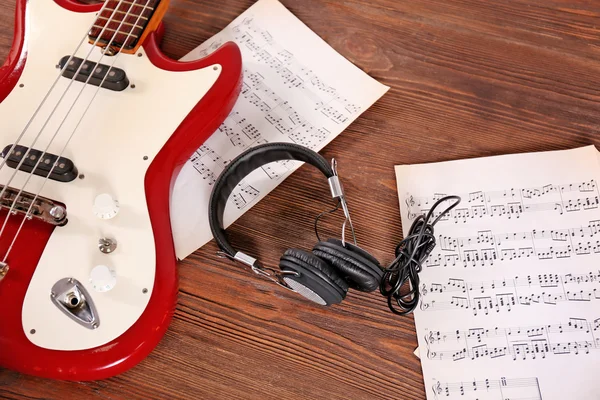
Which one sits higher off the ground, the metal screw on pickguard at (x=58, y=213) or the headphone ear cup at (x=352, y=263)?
the headphone ear cup at (x=352, y=263)

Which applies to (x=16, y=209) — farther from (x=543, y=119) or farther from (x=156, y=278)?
(x=543, y=119)

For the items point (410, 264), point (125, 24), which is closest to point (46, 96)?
point (125, 24)

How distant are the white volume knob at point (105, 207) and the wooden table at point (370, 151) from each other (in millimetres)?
146

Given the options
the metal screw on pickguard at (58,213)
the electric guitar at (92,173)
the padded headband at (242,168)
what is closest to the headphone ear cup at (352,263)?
the padded headband at (242,168)

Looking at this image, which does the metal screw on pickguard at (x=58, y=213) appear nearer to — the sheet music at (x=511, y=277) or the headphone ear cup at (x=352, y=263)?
the headphone ear cup at (x=352, y=263)

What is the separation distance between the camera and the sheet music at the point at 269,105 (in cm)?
92

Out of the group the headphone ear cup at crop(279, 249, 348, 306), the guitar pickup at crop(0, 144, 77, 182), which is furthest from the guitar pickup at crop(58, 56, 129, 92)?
the headphone ear cup at crop(279, 249, 348, 306)

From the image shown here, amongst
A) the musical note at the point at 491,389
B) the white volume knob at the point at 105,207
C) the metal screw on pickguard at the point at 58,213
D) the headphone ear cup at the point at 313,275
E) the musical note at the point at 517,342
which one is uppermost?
the headphone ear cup at the point at 313,275

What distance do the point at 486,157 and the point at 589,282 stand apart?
25 centimetres

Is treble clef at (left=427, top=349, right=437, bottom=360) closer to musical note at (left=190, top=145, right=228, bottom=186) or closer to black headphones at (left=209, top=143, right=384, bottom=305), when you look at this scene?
black headphones at (left=209, top=143, right=384, bottom=305)

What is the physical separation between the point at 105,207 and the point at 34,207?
0.33ft

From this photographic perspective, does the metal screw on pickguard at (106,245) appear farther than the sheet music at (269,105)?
No

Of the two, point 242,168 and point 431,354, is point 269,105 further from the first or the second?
point 431,354

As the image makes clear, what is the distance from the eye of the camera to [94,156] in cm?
86
